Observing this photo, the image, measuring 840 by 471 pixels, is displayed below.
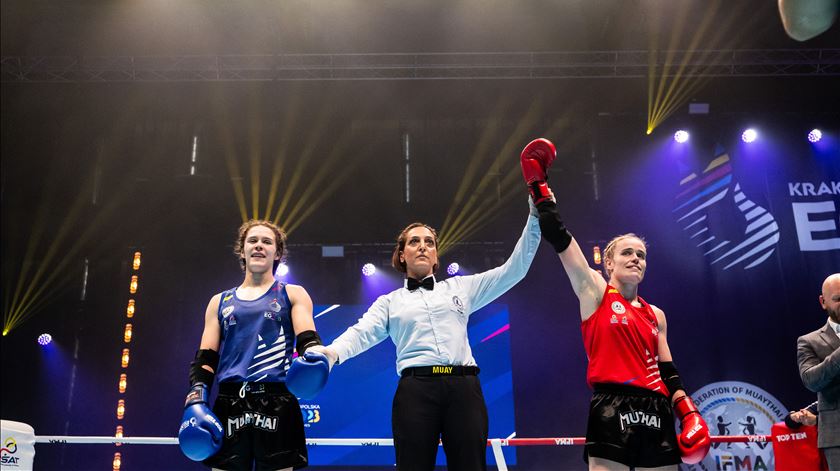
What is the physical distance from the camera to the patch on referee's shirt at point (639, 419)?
7.91ft

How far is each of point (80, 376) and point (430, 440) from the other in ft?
20.4

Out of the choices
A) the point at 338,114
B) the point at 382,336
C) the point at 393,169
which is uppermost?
the point at 338,114

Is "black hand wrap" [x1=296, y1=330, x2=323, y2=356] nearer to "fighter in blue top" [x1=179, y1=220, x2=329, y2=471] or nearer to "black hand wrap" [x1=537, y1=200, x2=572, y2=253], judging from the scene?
"fighter in blue top" [x1=179, y1=220, x2=329, y2=471]

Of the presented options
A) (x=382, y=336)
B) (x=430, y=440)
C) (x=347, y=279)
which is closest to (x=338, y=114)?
(x=347, y=279)

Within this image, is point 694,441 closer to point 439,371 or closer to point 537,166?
point 439,371

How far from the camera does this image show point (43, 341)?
734cm

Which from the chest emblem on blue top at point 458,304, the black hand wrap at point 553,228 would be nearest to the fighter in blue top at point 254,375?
the chest emblem on blue top at point 458,304

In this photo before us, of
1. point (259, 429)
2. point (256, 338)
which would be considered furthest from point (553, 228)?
point (259, 429)

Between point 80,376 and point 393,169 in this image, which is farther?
point 393,169

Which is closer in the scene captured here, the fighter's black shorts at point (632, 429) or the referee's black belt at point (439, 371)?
the fighter's black shorts at point (632, 429)

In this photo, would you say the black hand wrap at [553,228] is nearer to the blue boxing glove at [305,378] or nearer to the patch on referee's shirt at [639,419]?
the patch on referee's shirt at [639,419]

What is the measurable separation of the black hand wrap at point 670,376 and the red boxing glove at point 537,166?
87 cm

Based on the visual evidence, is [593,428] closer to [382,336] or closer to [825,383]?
[382,336]

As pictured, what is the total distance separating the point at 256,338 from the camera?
2.56 metres
